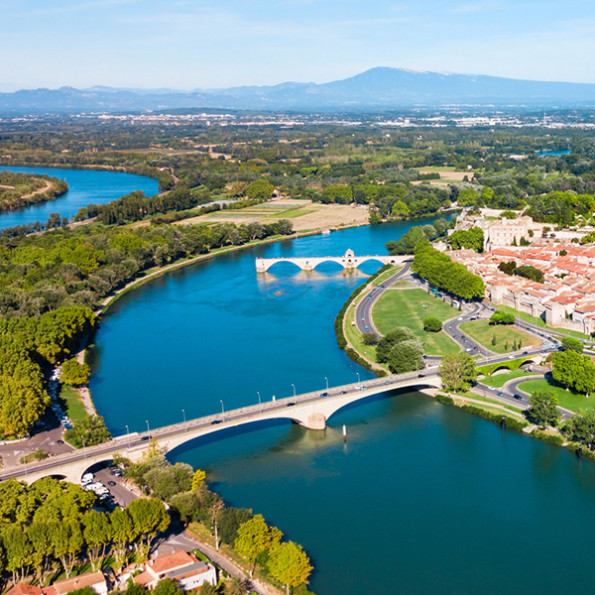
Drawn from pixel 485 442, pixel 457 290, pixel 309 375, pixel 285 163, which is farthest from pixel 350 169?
pixel 485 442

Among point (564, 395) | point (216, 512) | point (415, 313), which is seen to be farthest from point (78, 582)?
point (415, 313)

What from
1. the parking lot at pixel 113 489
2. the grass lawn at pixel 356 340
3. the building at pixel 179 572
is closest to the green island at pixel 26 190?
the grass lawn at pixel 356 340

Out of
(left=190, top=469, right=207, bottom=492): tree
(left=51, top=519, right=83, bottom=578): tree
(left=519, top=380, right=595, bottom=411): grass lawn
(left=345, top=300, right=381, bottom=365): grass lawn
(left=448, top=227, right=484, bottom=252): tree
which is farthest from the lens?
(left=448, top=227, right=484, bottom=252): tree

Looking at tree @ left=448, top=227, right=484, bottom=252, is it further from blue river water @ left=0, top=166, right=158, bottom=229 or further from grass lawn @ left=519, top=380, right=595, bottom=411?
blue river water @ left=0, top=166, right=158, bottom=229

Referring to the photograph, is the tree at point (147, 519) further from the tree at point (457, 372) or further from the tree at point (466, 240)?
the tree at point (466, 240)

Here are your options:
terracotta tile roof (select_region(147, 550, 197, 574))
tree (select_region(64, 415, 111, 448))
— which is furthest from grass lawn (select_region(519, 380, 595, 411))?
tree (select_region(64, 415, 111, 448))

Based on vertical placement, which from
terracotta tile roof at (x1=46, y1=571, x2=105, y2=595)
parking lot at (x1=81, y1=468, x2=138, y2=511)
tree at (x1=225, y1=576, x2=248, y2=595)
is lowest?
tree at (x1=225, y1=576, x2=248, y2=595)
